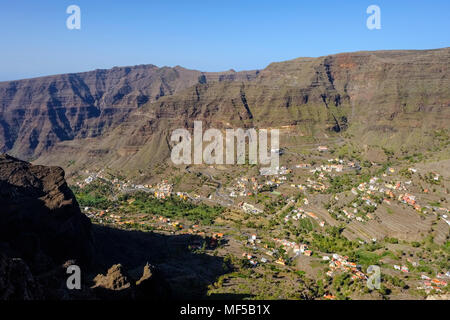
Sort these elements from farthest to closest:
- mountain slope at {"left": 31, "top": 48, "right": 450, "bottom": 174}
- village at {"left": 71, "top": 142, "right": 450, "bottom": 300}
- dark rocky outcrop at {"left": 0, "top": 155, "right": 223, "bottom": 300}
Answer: mountain slope at {"left": 31, "top": 48, "right": 450, "bottom": 174}, village at {"left": 71, "top": 142, "right": 450, "bottom": 300}, dark rocky outcrop at {"left": 0, "top": 155, "right": 223, "bottom": 300}

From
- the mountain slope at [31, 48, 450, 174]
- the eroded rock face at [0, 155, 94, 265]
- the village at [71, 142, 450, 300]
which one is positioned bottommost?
the village at [71, 142, 450, 300]

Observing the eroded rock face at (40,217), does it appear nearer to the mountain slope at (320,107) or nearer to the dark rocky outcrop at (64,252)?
the dark rocky outcrop at (64,252)

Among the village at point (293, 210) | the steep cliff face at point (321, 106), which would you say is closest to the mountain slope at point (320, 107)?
the steep cliff face at point (321, 106)

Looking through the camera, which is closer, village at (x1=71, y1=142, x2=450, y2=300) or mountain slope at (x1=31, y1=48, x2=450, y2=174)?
village at (x1=71, y1=142, x2=450, y2=300)

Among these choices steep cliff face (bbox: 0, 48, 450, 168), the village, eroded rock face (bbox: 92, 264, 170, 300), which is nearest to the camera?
eroded rock face (bbox: 92, 264, 170, 300)

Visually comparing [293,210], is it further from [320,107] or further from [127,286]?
[320,107]

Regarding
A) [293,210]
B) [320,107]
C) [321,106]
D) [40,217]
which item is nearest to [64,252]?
[40,217]

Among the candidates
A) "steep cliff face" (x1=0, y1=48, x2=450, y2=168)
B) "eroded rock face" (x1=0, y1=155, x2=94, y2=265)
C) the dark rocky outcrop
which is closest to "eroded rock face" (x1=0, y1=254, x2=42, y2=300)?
the dark rocky outcrop

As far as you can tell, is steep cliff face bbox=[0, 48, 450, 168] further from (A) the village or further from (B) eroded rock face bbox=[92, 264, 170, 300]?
(B) eroded rock face bbox=[92, 264, 170, 300]
